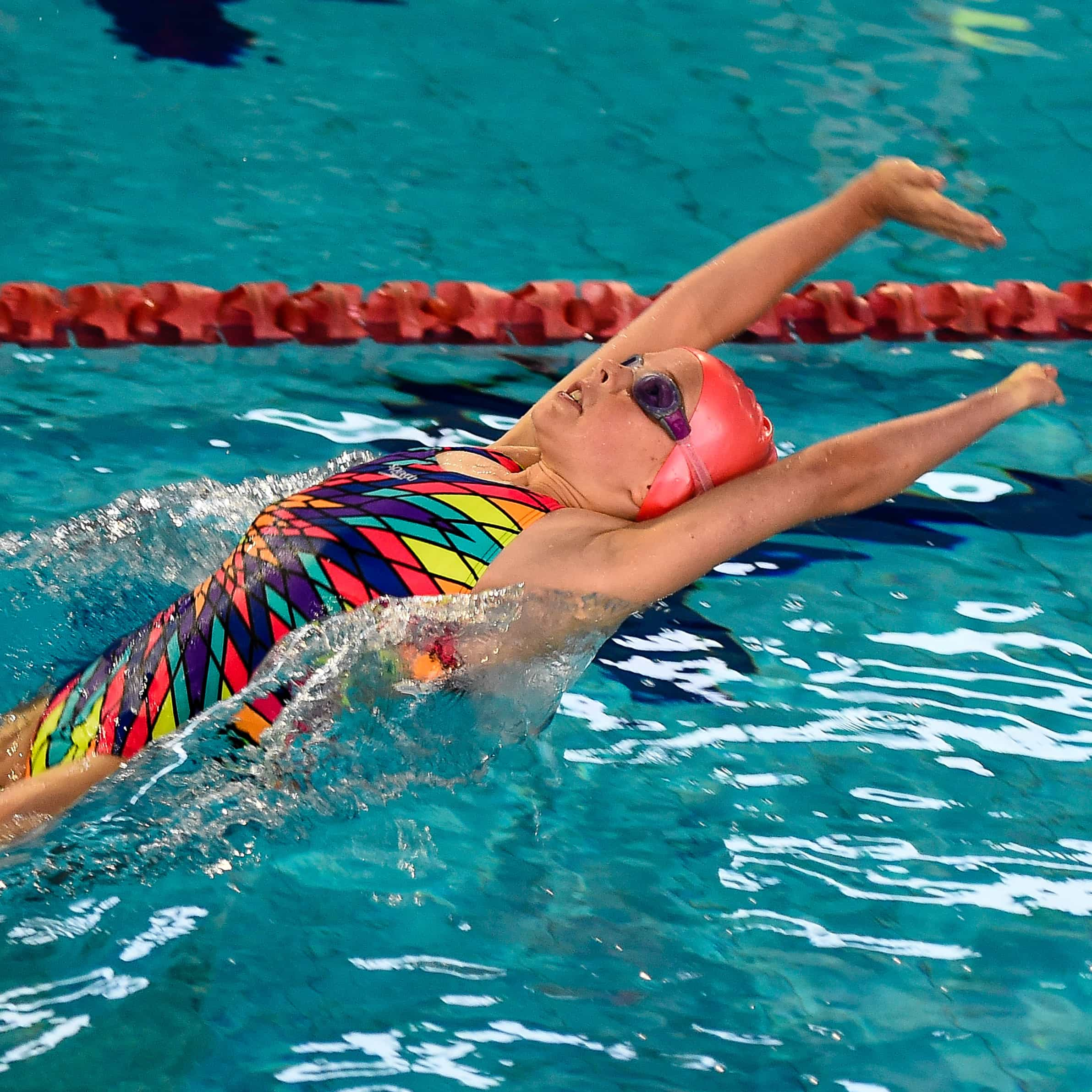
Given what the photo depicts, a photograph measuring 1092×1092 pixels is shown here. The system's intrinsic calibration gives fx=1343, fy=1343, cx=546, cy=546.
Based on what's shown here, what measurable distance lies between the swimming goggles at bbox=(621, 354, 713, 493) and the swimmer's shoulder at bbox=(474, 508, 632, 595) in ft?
0.69

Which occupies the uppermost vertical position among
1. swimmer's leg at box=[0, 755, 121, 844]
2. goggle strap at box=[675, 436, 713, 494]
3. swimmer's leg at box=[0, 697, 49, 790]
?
goggle strap at box=[675, 436, 713, 494]

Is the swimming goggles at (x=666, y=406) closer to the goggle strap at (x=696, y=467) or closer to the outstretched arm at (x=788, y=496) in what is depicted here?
the goggle strap at (x=696, y=467)

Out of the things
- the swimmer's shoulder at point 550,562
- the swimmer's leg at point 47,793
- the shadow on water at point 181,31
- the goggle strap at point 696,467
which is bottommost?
the swimmer's leg at point 47,793

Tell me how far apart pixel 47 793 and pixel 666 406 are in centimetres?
123

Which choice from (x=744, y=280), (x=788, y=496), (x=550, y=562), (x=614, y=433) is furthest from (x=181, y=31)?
(x=788, y=496)

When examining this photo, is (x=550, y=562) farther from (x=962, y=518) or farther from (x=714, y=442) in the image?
(x=962, y=518)

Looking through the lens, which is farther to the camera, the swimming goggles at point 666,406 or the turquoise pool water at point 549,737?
the swimming goggles at point 666,406

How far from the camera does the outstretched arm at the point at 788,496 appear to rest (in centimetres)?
220

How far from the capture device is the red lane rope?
4.40 m

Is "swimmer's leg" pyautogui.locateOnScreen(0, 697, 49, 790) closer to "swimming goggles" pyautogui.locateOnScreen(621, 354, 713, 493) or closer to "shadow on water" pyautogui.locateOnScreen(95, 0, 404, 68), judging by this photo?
"swimming goggles" pyautogui.locateOnScreen(621, 354, 713, 493)

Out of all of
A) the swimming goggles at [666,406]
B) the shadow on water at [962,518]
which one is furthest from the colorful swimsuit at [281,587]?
the shadow on water at [962,518]

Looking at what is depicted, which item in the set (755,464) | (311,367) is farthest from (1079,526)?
(311,367)

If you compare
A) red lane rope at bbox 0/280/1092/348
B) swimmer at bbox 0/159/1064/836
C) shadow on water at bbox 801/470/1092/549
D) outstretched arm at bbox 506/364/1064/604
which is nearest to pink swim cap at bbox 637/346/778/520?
swimmer at bbox 0/159/1064/836

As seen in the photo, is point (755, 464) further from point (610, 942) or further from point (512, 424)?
point (512, 424)
